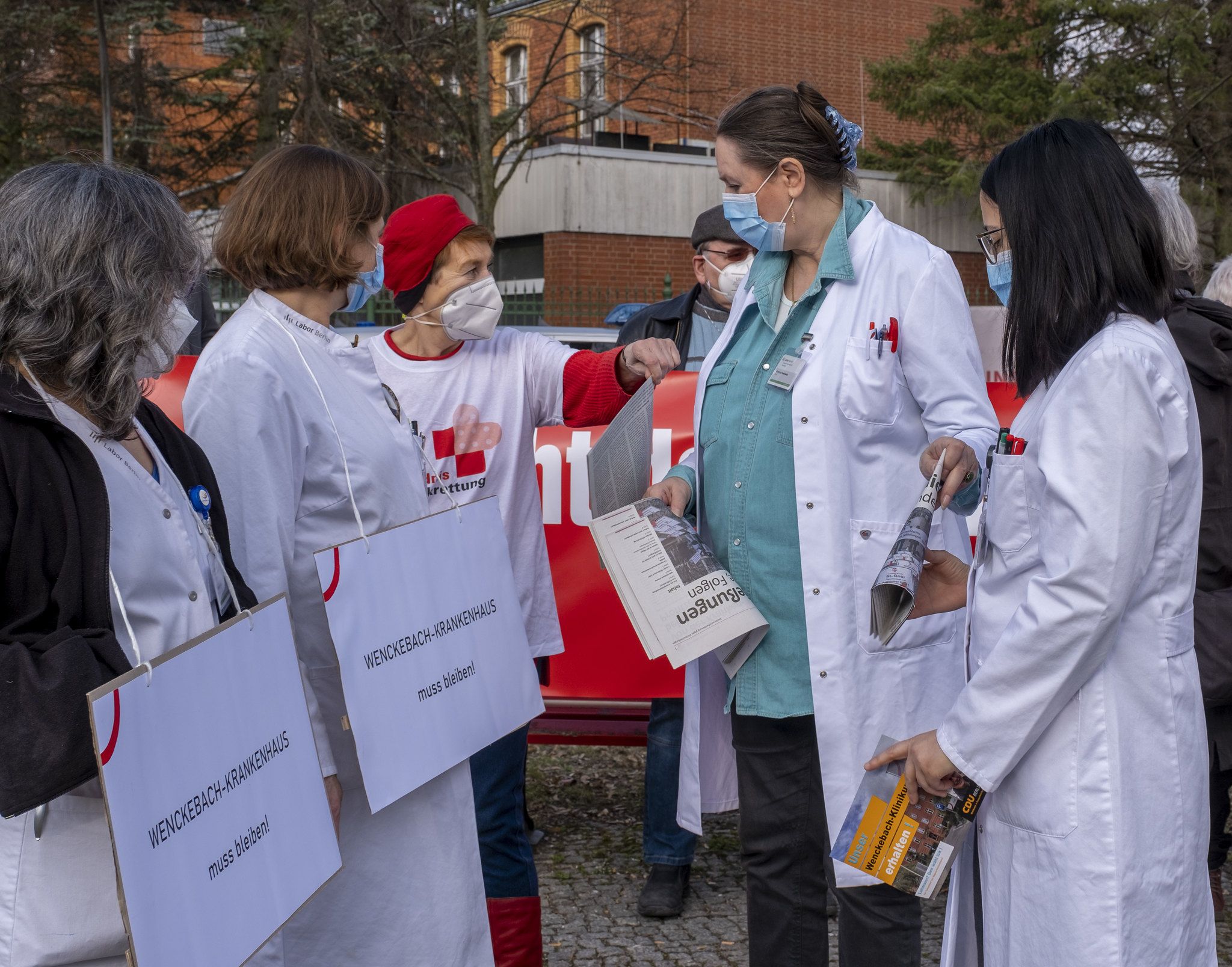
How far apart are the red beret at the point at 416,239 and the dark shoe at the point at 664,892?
2.15 m

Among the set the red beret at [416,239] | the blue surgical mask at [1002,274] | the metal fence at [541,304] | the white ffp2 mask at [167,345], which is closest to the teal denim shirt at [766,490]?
the blue surgical mask at [1002,274]

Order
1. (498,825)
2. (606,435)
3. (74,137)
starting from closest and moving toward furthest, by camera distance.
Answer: (606,435) < (498,825) < (74,137)

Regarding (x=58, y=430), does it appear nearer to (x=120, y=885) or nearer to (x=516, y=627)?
(x=120, y=885)

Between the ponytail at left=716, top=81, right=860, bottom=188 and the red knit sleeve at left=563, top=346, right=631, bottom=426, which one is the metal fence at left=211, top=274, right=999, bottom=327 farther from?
the ponytail at left=716, top=81, right=860, bottom=188

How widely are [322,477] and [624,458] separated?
2.86ft

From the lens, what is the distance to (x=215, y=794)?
175 centimetres

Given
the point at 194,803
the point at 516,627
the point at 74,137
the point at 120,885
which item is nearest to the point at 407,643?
the point at 516,627

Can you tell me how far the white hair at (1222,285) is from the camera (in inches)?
175

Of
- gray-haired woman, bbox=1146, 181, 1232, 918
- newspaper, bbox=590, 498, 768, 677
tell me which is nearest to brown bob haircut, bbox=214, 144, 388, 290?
newspaper, bbox=590, 498, 768, 677

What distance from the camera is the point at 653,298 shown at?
79.2 feet

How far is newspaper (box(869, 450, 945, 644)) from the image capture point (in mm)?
2102

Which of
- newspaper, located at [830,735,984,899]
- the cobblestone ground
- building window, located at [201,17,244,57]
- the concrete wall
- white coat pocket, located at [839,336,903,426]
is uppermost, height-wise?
building window, located at [201,17,244,57]

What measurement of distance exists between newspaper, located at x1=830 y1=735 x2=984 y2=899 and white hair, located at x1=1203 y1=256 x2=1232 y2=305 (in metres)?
2.89

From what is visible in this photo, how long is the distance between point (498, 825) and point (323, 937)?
1.11 meters
